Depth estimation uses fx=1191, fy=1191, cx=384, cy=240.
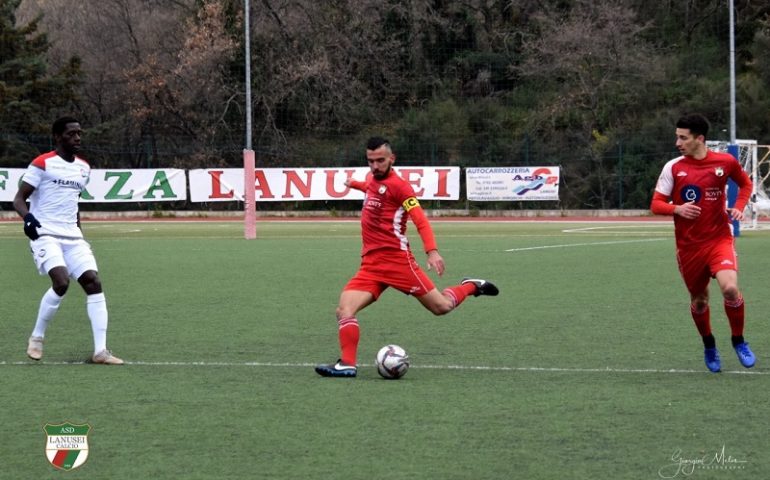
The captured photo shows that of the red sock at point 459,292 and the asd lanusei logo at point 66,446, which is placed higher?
the red sock at point 459,292

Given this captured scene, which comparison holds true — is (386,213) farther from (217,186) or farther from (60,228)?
(217,186)

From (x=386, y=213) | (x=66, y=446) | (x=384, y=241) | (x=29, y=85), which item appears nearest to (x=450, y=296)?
(x=384, y=241)

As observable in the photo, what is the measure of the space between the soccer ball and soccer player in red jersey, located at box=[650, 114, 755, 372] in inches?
86.1

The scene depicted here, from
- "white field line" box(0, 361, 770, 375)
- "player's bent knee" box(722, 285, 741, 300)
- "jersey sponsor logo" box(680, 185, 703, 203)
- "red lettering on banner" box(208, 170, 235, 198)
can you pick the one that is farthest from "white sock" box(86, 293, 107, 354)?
"red lettering on banner" box(208, 170, 235, 198)

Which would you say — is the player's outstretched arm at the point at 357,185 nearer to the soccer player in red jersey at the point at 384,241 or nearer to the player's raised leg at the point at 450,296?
the soccer player in red jersey at the point at 384,241

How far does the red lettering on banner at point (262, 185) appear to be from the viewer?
4100 cm

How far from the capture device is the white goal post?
91.7 ft

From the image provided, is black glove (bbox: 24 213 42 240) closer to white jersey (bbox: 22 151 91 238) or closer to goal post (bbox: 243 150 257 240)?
white jersey (bbox: 22 151 91 238)

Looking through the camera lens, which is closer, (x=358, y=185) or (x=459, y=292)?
(x=459, y=292)

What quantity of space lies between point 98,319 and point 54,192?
42.5 inches

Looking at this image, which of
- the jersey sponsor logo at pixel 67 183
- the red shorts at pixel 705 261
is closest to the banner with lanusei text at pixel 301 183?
the jersey sponsor logo at pixel 67 183

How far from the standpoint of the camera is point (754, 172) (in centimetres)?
2870

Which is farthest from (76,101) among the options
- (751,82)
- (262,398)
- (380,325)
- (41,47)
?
(262,398)

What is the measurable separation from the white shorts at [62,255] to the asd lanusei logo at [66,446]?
3032 millimetres
